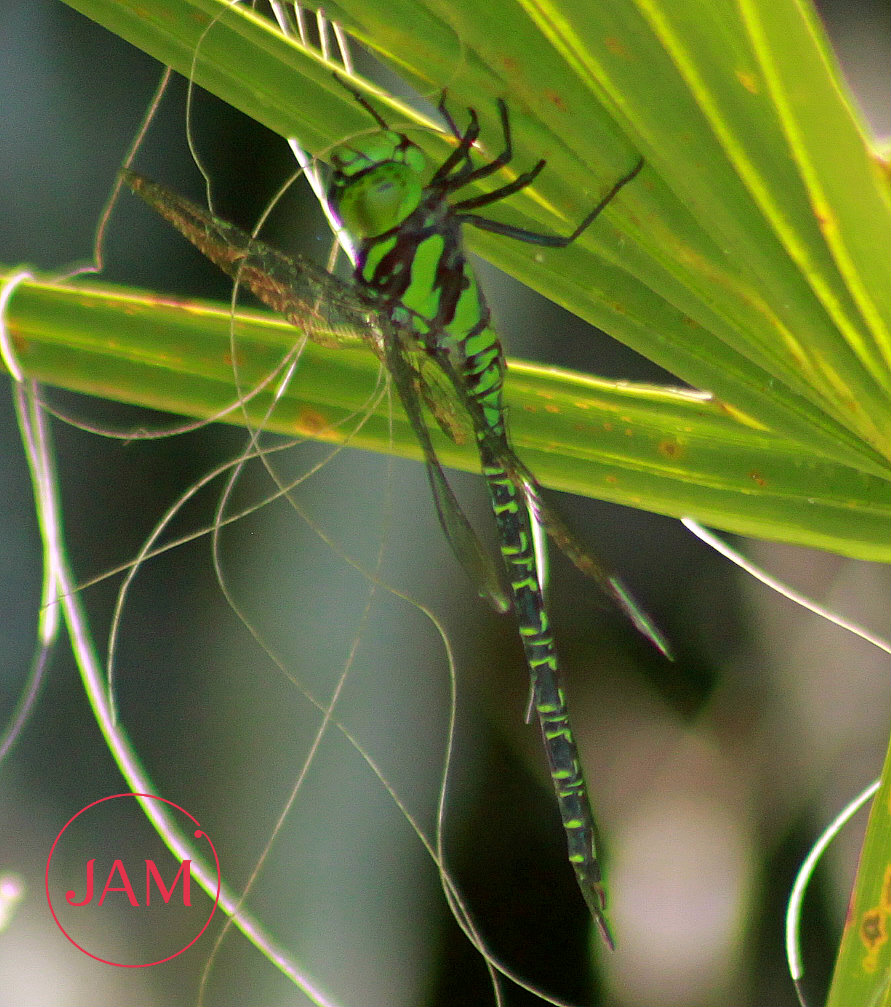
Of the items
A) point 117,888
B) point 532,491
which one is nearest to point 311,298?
point 532,491

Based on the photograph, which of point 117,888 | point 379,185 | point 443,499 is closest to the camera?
point 379,185

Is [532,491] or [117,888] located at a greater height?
[532,491]

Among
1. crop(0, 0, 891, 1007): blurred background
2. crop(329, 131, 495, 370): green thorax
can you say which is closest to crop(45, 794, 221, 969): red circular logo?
crop(0, 0, 891, 1007): blurred background

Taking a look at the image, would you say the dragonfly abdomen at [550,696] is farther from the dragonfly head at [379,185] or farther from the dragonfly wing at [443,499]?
the dragonfly head at [379,185]

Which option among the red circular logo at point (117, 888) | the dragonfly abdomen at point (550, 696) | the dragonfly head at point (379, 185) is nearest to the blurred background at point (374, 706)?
the red circular logo at point (117, 888)

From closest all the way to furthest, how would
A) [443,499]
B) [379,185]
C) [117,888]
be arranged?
1. [379,185]
2. [443,499]
3. [117,888]

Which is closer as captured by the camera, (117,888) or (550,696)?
(550,696)

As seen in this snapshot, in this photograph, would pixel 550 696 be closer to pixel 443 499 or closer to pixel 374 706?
pixel 443 499
